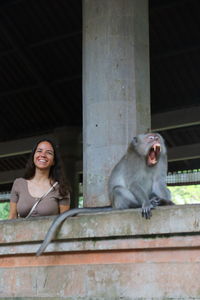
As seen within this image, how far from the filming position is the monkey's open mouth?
22.9 ft

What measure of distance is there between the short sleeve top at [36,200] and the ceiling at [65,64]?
9.84 meters

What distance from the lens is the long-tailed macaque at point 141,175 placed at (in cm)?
691

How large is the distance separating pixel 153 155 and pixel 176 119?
12.5 m

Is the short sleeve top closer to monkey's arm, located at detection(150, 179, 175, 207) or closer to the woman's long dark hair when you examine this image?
the woman's long dark hair

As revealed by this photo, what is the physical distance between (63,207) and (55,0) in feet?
35.0

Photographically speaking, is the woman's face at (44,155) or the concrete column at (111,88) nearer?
the woman's face at (44,155)

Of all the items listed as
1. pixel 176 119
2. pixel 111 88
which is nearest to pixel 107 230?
pixel 111 88

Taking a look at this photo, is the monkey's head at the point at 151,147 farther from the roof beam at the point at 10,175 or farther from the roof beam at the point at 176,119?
the roof beam at the point at 10,175

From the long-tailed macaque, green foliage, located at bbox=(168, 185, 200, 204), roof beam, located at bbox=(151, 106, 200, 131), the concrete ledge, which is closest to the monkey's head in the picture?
the long-tailed macaque

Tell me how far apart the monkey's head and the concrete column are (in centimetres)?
321

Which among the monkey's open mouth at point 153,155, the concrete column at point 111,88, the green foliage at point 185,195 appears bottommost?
the monkey's open mouth at point 153,155

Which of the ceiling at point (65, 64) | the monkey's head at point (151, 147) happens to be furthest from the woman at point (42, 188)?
the ceiling at point (65, 64)

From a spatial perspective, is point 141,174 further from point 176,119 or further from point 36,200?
point 176,119

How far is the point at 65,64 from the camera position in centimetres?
1880
